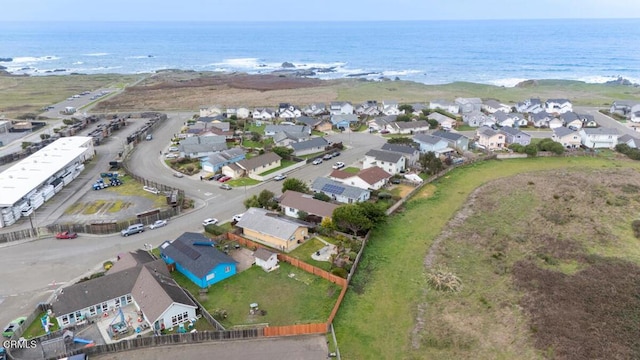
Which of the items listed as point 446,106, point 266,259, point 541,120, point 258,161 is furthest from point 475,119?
point 266,259

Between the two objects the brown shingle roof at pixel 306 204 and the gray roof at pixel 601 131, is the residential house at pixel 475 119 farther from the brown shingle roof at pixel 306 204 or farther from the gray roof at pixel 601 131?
the brown shingle roof at pixel 306 204

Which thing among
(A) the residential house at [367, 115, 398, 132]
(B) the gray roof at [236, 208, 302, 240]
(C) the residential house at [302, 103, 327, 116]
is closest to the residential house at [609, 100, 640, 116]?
(A) the residential house at [367, 115, 398, 132]

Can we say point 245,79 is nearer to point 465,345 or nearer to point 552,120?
point 552,120

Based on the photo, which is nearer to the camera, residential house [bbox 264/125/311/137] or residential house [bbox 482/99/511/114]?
residential house [bbox 264/125/311/137]

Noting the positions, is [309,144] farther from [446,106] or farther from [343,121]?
[446,106]

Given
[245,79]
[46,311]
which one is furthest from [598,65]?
[46,311]

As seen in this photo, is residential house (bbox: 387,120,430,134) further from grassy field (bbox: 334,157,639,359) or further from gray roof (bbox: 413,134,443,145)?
grassy field (bbox: 334,157,639,359)
